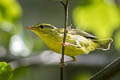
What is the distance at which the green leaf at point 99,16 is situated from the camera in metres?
3.26

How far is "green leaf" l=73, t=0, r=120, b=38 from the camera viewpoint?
3256 millimetres

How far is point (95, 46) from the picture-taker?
3285 millimetres

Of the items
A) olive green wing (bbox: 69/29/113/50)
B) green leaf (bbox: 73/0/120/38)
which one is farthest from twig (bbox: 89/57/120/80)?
green leaf (bbox: 73/0/120/38)

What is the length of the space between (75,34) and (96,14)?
32cm

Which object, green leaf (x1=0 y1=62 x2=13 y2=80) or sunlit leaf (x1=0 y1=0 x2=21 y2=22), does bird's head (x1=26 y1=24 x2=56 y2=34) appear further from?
green leaf (x1=0 y1=62 x2=13 y2=80)

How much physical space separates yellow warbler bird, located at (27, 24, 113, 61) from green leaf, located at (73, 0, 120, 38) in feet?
0.71

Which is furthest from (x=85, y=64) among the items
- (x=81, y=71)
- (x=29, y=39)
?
(x=29, y=39)

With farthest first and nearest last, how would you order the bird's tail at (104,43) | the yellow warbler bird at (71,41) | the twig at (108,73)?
the bird's tail at (104,43)
the yellow warbler bird at (71,41)
the twig at (108,73)

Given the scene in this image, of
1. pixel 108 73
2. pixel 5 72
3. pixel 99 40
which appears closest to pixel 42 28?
pixel 99 40

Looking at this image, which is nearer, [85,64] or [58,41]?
[58,41]

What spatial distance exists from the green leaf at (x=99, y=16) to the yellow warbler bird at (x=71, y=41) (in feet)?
0.71

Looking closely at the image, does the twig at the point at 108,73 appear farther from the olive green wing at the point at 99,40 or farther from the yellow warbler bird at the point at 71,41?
the olive green wing at the point at 99,40

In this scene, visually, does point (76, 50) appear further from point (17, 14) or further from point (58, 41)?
point (17, 14)

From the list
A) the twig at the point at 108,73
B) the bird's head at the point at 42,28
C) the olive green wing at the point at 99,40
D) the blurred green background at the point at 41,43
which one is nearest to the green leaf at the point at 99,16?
the blurred green background at the point at 41,43
